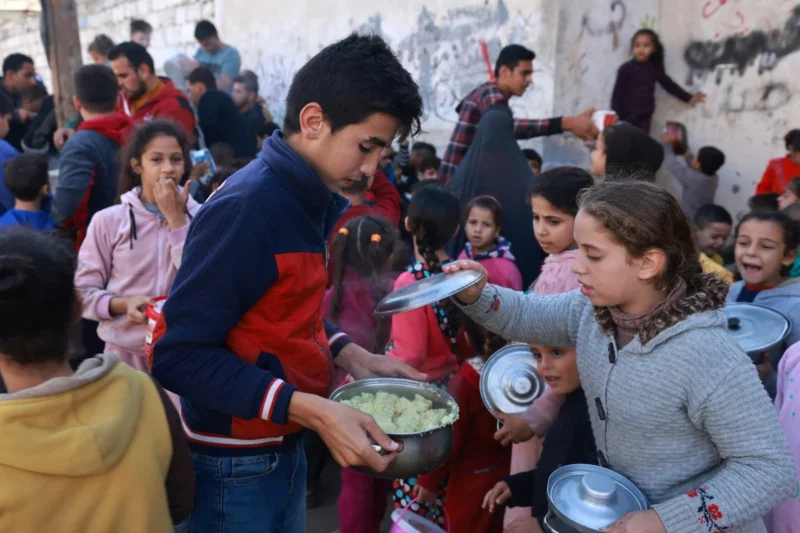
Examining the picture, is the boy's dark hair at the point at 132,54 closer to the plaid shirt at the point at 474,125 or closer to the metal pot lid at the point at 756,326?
the plaid shirt at the point at 474,125

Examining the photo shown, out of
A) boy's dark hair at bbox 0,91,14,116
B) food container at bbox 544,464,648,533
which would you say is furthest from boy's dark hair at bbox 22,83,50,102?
food container at bbox 544,464,648,533

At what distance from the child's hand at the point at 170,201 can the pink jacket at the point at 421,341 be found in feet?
3.67

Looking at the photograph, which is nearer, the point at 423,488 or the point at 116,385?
Answer: the point at 116,385

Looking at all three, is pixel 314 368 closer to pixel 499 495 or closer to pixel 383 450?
pixel 383 450

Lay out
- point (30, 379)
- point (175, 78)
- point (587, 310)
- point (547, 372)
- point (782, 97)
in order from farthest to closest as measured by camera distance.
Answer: point (175, 78) < point (782, 97) < point (547, 372) < point (587, 310) < point (30, 379)

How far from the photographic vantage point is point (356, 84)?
5.24 feet

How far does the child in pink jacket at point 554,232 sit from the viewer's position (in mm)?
2689

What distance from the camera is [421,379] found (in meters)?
2.12

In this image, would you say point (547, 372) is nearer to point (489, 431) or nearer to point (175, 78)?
point (489, 431)


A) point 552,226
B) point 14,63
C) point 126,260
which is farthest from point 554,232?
point 14,63

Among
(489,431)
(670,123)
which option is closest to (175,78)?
(670,123)

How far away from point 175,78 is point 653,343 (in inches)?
429

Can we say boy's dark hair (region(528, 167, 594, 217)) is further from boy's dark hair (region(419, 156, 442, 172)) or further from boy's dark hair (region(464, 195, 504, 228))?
boy's dark hair (region(419, 156, 442, 172))

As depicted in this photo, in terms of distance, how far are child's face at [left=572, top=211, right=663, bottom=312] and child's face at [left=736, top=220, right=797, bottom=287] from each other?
1785 millimetres
